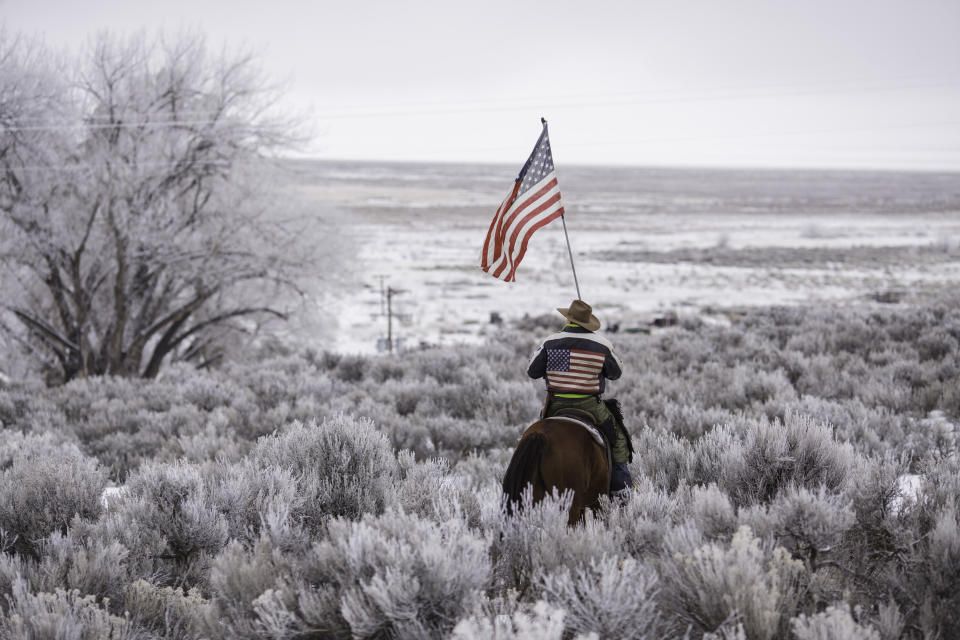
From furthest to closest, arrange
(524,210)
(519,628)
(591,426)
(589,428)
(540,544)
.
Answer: (524,210)
(591,426)
(589,428)
(540,544)
(519,628)

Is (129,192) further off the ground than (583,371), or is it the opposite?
(129,192)

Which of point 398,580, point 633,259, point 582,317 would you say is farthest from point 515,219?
point 633,259

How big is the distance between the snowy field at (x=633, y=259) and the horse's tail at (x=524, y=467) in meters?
15.2

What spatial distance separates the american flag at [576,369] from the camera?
423cm

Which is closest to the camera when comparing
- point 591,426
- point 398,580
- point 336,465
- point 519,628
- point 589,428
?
point 519,628

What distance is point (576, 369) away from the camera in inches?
167

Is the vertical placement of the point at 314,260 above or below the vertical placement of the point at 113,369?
above

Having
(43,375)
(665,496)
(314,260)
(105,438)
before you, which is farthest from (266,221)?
(665,496)

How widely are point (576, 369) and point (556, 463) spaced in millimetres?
621

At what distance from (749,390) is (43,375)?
65.6 ft

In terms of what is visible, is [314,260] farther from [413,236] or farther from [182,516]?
[413,236]

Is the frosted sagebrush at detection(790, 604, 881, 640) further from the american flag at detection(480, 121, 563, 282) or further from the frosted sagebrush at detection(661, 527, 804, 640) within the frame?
the american flag at detection(480, 121, 563, 282)

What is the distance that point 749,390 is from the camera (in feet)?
26.7

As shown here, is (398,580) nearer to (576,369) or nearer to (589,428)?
(589,428)
